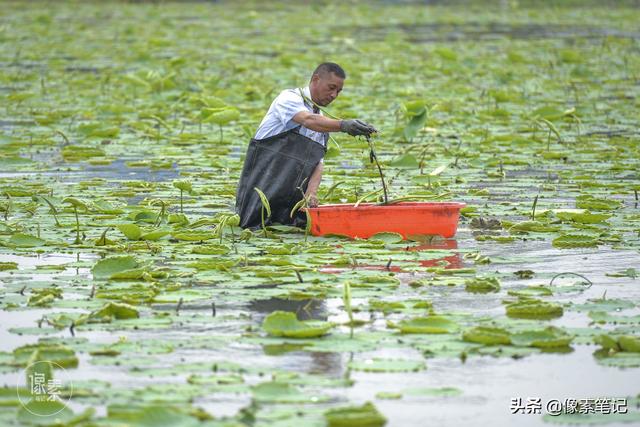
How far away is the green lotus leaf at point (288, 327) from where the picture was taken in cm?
498

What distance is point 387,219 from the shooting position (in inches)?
280

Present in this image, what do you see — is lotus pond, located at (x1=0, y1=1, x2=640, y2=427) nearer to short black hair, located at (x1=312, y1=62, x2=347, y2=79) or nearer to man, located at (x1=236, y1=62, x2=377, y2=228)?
man, located at (x1=236, y1=62, x2=377, y2=228)

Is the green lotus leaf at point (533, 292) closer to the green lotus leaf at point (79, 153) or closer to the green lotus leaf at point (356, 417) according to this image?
the green lotus leaf at point (356, 417)

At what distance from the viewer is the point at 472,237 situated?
23.9 feet

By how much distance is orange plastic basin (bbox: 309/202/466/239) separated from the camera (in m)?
7.09

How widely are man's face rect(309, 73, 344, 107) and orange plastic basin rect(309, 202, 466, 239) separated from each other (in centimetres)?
68

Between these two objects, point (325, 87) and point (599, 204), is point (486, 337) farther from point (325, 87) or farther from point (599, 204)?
point (599, 204)

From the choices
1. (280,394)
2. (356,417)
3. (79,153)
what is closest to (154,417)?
(280,394)

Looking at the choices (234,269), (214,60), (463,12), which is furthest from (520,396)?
(463,12)

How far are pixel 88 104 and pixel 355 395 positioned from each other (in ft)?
32.8

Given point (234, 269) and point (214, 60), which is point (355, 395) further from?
point (214, 60)

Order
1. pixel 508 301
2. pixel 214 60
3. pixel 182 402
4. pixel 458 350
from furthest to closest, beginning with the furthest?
pixel 214 60 → pixel 508 301 → pixel 458 350 → pixel 182 402

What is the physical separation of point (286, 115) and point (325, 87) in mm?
284

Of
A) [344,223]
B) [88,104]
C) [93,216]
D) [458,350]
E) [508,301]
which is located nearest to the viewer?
[458,350]
